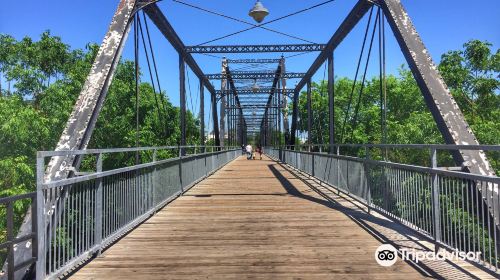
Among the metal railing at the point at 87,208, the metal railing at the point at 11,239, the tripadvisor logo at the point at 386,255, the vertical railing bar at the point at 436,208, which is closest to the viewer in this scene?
the metal railing at the point at 11,239

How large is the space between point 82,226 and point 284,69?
3641 centimetres

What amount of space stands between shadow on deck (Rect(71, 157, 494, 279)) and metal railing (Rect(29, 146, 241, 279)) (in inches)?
8.0

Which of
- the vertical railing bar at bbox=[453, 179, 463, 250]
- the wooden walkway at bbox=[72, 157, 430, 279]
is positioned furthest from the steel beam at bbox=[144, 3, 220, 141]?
the vertical railing bar at bbox=[453, 179, 463, 250]

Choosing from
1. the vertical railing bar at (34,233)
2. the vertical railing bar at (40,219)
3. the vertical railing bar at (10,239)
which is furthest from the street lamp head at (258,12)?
the vertical railing bar at (10,239)

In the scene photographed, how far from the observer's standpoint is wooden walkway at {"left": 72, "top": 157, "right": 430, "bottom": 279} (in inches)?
174

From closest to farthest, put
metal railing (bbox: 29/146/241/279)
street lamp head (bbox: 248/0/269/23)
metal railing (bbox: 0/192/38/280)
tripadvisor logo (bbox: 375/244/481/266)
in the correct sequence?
metal railing (bbox: 0/192/38/280) < metal railing (bbox: 29/146/241/279) < tripadvisor logo (bbox: 375/244/481/266) < street lamp head (bbox: 248/0/269/23)

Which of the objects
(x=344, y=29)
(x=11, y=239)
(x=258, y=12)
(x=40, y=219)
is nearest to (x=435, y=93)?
(x=258, y=12)

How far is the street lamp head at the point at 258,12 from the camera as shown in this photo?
1084 cm

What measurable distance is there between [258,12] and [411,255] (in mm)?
7520

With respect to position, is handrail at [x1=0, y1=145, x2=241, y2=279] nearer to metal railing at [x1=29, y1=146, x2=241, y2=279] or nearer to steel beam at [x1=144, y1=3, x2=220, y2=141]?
metal railing at [x1=29, y1=146, x2=241, y2=279]

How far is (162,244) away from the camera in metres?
5.70

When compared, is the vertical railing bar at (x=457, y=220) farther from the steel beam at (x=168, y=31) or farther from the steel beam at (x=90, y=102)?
the steel beam at (x=168, y=31)

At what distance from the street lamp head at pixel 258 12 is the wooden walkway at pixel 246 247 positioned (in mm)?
4823

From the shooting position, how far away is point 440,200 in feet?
16.5
